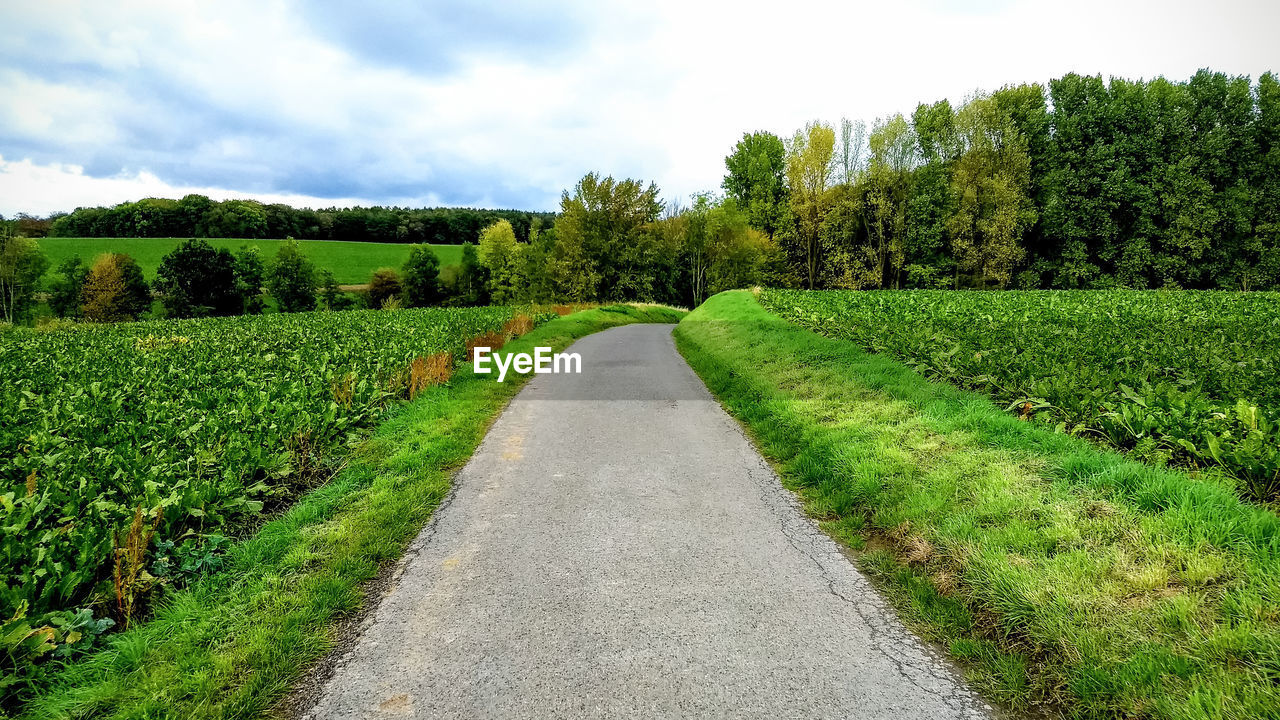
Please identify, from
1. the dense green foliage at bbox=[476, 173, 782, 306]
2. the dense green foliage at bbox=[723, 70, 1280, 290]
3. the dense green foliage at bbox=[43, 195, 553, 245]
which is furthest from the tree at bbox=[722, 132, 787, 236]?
the dense green foliage at bbox=[43, 195, 553, 245]

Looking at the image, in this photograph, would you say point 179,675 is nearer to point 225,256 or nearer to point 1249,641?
point 1249,641

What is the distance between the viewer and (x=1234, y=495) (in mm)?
3969

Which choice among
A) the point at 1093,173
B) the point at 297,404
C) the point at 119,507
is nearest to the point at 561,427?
the point at 297,404

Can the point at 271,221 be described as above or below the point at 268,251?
above

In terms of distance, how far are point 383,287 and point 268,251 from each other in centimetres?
1773

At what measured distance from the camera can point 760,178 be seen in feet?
180

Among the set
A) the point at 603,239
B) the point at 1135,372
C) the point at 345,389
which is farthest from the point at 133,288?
the point at 1135,372

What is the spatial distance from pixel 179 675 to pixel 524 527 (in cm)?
236

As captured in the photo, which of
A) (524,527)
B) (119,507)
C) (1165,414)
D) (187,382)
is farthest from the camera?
(187,382)

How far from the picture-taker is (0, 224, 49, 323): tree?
154 feet

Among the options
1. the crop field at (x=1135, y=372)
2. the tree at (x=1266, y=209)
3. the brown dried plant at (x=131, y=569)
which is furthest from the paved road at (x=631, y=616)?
the tree at (x=1266, y=209)

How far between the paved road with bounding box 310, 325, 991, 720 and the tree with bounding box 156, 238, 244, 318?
220 ft

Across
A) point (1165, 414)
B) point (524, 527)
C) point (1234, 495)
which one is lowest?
point (524, 527)

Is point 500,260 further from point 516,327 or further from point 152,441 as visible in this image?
point 152,441
